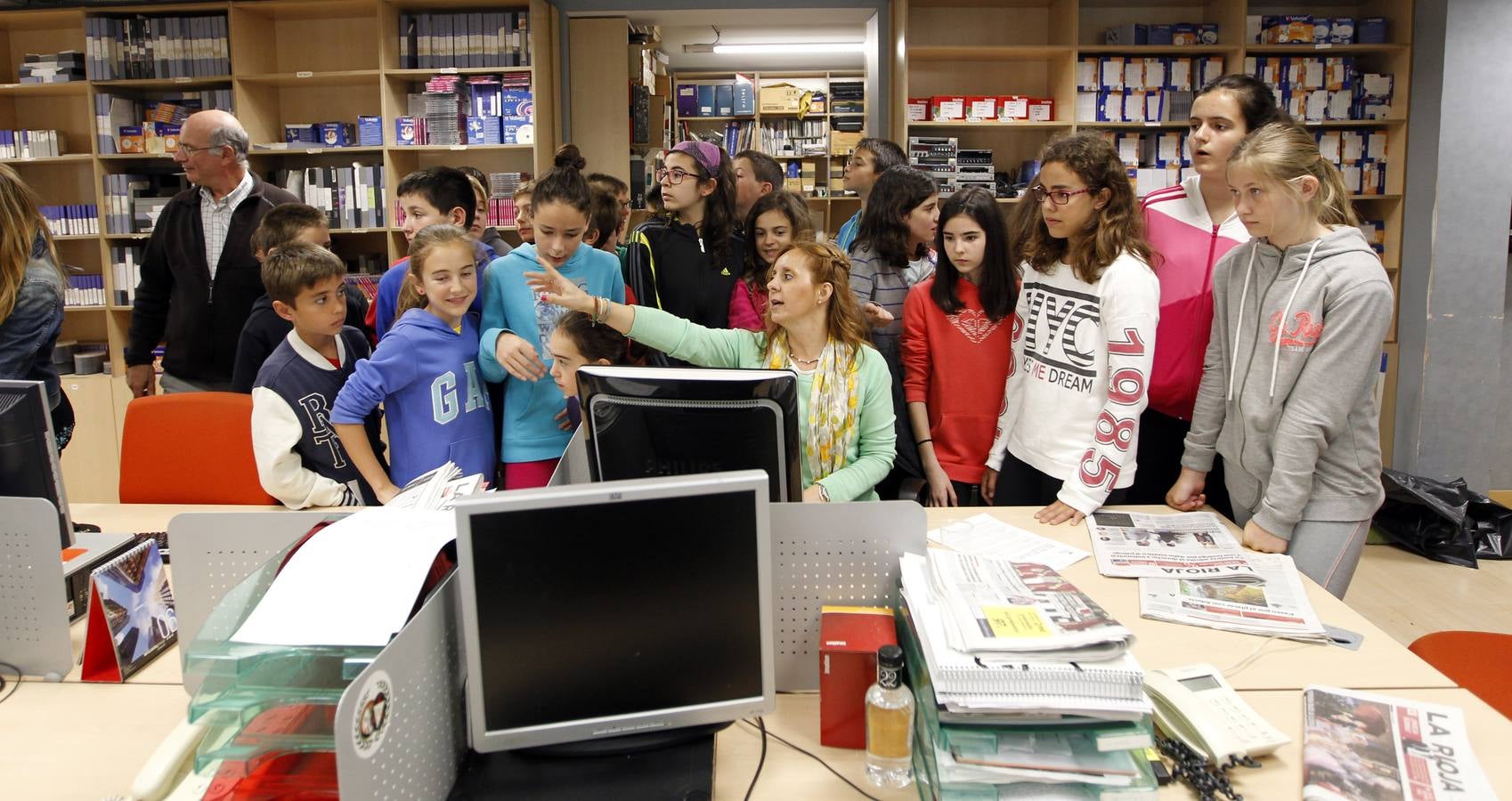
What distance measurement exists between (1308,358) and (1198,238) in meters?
0.58

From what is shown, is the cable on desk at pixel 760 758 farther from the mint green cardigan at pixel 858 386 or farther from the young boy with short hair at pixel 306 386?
the young boy with short hair at pixel 306 386

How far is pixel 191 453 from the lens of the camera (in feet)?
7.68

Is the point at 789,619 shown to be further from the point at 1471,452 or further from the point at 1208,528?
the point at 1471,452

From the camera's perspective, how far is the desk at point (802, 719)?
46.6 inches

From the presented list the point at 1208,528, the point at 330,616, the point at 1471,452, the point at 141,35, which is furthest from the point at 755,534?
the point at 141,35

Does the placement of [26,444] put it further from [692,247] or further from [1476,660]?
[1476,660]

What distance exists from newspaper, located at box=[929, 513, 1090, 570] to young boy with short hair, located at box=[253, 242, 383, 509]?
143 cm

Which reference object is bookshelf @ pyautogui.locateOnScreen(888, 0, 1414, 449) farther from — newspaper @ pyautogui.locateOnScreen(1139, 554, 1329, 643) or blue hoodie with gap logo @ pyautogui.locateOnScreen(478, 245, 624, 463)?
newspaper @ pyautogui.locateOnScreen(1139, 554, 1329, 643)

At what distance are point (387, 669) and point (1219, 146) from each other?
2165 millimetres

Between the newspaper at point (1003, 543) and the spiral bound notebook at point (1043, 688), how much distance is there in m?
0.70

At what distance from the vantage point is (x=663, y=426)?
4.99 feet

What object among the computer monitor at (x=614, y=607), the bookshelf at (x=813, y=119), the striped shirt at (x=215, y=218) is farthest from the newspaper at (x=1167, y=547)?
the bookshelf at (x=813, y=119)

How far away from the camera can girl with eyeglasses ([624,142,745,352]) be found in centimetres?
279

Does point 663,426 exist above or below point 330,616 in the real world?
above
